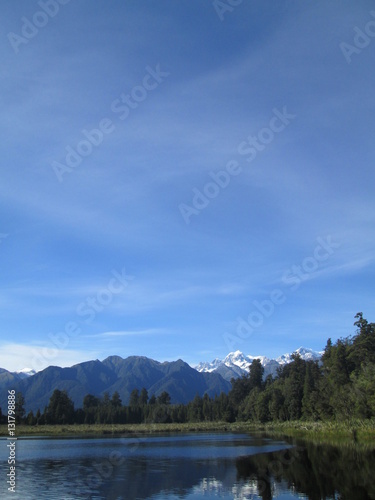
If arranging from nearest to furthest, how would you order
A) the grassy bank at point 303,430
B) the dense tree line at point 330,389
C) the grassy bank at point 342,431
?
the grassy bank at point 342,431
the grassy bank at point 303,430
the dense tree line at point 330,389

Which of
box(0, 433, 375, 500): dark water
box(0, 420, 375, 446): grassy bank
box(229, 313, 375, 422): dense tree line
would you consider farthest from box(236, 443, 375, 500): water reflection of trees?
box(229, 313, 375, 422): dense tree line

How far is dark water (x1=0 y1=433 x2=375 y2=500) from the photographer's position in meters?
32.2

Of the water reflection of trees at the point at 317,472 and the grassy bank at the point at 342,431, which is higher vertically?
the water reflection of trees at the point at 317,472

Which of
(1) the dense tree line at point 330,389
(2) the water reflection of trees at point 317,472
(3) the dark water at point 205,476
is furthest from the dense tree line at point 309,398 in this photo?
(3) the dark water at point 205,476

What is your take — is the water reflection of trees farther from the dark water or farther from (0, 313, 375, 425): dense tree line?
(0, 313, 375, 425): dense tree line

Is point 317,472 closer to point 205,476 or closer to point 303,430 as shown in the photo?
point 205,476

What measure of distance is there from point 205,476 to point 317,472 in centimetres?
1038

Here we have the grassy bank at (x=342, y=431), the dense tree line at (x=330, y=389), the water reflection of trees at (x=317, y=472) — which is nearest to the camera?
the water reflection of trees at (x=317, y=472)

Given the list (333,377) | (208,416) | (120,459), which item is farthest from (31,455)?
(208,416)

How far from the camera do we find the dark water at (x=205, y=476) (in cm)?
3222

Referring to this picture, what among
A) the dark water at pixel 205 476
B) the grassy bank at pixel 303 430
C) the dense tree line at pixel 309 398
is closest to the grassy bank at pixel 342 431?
the grassy bank at pixel 303 430

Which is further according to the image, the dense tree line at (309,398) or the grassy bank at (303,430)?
the dense tree line at (309,398)

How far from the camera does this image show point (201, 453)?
210ft

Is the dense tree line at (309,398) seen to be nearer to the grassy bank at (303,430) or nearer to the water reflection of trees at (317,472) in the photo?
the grassy bank at (303,430)
